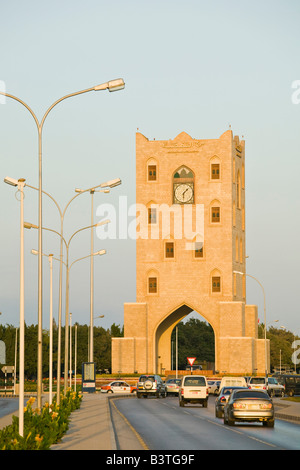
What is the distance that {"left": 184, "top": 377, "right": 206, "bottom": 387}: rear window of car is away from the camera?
4530 centimetres

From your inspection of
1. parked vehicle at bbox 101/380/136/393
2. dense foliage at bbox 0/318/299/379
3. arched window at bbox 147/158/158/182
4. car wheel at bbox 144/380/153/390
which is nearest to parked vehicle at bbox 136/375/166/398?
car wheel at bbox 144/380/153/390

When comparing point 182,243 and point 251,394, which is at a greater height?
point 182,243

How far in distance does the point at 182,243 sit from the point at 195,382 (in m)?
46.6

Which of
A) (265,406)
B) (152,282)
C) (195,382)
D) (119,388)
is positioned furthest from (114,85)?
(152,282)

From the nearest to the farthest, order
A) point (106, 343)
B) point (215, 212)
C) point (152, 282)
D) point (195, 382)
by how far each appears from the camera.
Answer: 1. point (195, 382)
2. point (215, 212)
3. point (152, 282)
4. point (106, 343)

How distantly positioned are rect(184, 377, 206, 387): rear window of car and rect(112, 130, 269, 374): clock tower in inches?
1693

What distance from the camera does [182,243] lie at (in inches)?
3620

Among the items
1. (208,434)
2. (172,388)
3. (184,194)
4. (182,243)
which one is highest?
(184,194)

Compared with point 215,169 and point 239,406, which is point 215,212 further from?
point 239,406

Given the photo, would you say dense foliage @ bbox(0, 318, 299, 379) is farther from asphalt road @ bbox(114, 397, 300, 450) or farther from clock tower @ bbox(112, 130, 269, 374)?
asphalt road @ bbox(114, 397, 300, 450)

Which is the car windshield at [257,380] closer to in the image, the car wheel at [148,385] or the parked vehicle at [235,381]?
the parked vehicle at [235,381]

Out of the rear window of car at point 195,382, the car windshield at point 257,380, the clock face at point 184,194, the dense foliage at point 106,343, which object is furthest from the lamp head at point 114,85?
the dense foliage at point 106,343

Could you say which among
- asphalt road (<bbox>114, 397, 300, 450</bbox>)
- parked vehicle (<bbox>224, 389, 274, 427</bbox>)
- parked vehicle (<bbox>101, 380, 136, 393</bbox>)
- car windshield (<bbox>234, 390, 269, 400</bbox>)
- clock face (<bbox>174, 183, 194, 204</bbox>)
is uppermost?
clock face (<bbox>174, 183, 194, 204</bbox>)
